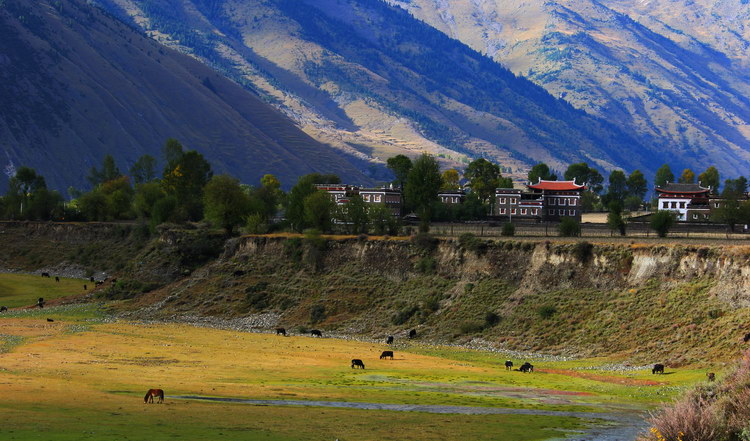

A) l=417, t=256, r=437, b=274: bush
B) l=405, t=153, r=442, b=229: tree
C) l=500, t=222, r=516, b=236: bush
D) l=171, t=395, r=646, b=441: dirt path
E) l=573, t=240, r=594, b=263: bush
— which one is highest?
l=405, t=153, r=442, b=229: tree

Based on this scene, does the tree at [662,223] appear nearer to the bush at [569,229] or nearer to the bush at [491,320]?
the bush at [569,229]

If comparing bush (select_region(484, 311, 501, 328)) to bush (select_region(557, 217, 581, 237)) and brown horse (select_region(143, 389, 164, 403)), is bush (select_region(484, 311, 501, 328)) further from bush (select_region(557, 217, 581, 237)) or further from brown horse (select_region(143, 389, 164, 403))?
brown horse (select_region(143, 389, 164, 403))

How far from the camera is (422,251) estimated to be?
4390 inches

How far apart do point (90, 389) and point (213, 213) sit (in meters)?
88.5

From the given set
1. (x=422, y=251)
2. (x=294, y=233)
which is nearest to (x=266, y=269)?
(x=294, y=233)

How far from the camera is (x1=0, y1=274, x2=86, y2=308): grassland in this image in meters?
127

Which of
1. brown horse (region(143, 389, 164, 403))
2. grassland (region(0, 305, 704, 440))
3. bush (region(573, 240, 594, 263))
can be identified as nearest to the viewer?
grassland (region(0, 305, 704, 440))

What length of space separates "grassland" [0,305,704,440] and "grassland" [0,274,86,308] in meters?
35.2

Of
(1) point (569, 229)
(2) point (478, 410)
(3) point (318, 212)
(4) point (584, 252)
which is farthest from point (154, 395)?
(3) point (318, 212)

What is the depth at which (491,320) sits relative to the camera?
94.1 meters

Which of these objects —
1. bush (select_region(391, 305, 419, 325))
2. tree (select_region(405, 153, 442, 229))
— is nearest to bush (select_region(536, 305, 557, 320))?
bush (select_region(391, 305, 419, 325))

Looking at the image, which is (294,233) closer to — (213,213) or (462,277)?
(213,213)

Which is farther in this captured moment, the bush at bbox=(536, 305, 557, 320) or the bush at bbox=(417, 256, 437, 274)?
the bush at bbox=(417, 256, 437, 274)

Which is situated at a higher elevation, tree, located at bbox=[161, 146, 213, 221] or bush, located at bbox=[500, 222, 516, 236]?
tree, located at bbox=[161, 146, 213, 221]
